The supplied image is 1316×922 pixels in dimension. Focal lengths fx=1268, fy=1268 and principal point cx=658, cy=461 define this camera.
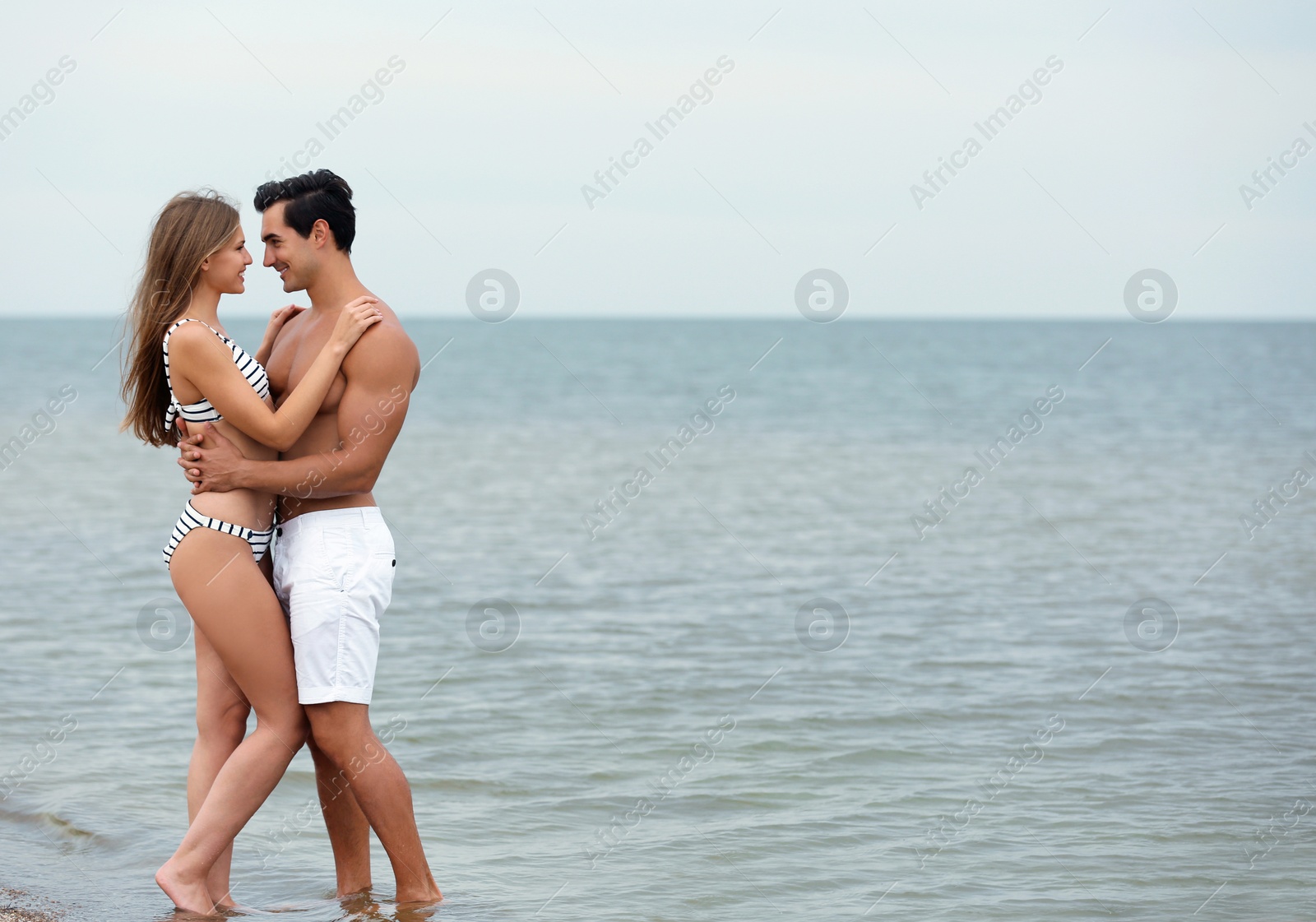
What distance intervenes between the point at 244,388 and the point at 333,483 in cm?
37

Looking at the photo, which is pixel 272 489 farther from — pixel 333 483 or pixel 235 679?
pixel 235 679

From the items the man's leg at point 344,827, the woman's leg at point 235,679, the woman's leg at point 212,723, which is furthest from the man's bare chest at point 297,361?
the man's leg at point 344,827

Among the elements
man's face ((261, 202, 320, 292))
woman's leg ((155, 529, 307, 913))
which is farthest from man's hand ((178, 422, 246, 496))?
man's face ((261, 202, 320, 292))

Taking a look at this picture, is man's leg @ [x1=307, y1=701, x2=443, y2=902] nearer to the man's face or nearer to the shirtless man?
the shirtless man

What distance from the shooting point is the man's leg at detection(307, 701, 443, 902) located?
3859mm

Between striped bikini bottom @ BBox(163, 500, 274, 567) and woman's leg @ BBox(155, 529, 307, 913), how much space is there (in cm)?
2

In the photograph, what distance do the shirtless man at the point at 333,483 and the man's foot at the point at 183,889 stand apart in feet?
1.73

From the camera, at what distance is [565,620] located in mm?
9078

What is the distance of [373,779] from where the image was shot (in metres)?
3.92

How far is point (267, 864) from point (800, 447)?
63.0 ft

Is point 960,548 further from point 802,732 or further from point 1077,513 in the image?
point 802,732

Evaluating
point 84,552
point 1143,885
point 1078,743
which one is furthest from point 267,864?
point 84,552

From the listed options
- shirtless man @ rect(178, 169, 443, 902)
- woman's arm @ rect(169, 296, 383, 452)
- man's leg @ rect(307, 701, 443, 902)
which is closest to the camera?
woman's arm @ rect(169, 296, 383, 452)

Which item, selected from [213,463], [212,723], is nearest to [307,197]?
[213,463]
